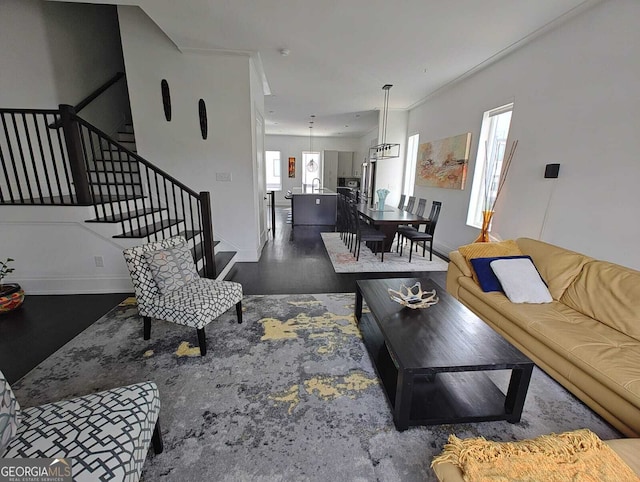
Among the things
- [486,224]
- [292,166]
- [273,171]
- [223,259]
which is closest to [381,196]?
[486,224]

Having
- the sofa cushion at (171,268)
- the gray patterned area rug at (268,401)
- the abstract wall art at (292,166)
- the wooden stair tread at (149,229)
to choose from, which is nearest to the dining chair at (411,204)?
the gray patterned area rug at (268,401)

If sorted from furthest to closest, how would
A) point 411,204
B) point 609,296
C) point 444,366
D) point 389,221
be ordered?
point 411,204 → point 389,221 → point 609,296 → point 444,366

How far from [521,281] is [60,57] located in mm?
5985

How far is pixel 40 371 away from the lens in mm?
1909

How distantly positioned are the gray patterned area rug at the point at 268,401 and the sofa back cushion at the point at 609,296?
2.02 feet

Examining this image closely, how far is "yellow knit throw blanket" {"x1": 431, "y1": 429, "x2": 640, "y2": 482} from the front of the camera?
3.14 feet

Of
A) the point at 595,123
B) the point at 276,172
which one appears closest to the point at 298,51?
the point at 595,123

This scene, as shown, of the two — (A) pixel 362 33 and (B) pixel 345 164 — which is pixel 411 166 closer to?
(A) pixel 362 33

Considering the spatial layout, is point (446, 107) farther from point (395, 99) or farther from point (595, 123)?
point (595, 123)

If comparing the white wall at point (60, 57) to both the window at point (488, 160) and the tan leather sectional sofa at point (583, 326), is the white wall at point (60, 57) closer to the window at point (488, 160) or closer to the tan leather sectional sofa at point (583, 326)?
the tan leather sectional sofa at point (583, 326)

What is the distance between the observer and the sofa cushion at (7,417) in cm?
96

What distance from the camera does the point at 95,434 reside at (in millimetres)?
1002

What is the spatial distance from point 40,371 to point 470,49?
5.31 m
